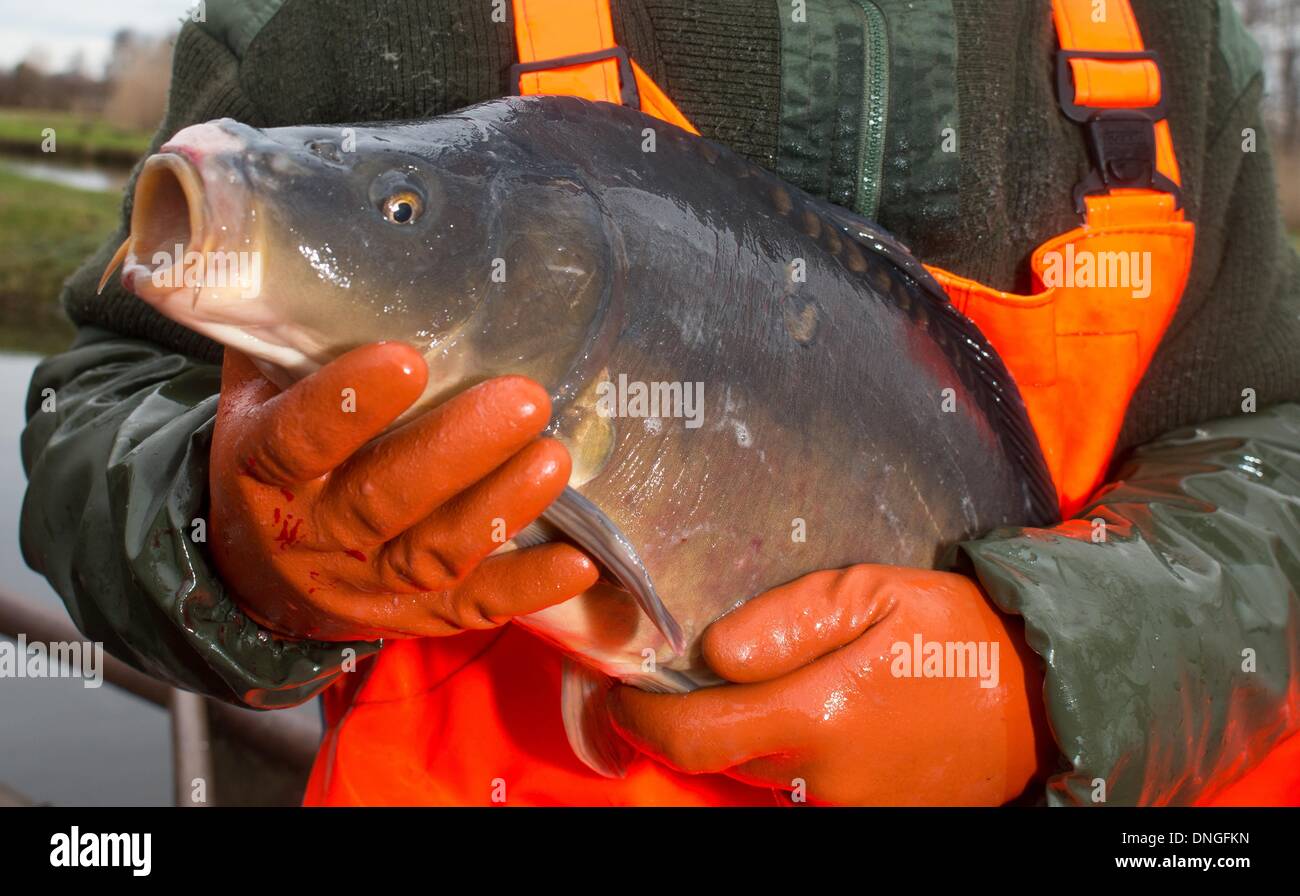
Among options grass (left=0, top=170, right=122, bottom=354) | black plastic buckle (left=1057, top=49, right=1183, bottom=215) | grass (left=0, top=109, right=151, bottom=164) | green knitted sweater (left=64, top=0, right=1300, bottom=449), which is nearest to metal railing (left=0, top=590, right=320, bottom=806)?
green knitted sweater (left=64, top=0, right=1300, bottom=449)

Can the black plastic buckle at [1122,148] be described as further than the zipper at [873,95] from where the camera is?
Yes

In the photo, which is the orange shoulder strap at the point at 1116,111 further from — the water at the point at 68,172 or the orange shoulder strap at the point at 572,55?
the water at the point at 68,172

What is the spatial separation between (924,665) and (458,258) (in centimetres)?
75

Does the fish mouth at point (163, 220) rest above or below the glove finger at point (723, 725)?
above

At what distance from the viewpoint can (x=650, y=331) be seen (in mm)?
1435

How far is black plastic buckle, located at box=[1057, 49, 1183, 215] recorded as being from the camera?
185 cm

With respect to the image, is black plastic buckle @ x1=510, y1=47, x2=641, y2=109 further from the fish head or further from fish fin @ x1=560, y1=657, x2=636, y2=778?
fish fin @ x1=560, y1=657, x2=636, y2=778

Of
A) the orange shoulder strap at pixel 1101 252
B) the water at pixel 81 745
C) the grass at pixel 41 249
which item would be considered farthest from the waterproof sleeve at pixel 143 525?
the grass at pixel 41 249

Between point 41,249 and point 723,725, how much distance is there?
20.6 metres

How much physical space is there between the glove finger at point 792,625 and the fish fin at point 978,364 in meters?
0.35

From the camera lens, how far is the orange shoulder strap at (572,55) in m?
1.61
